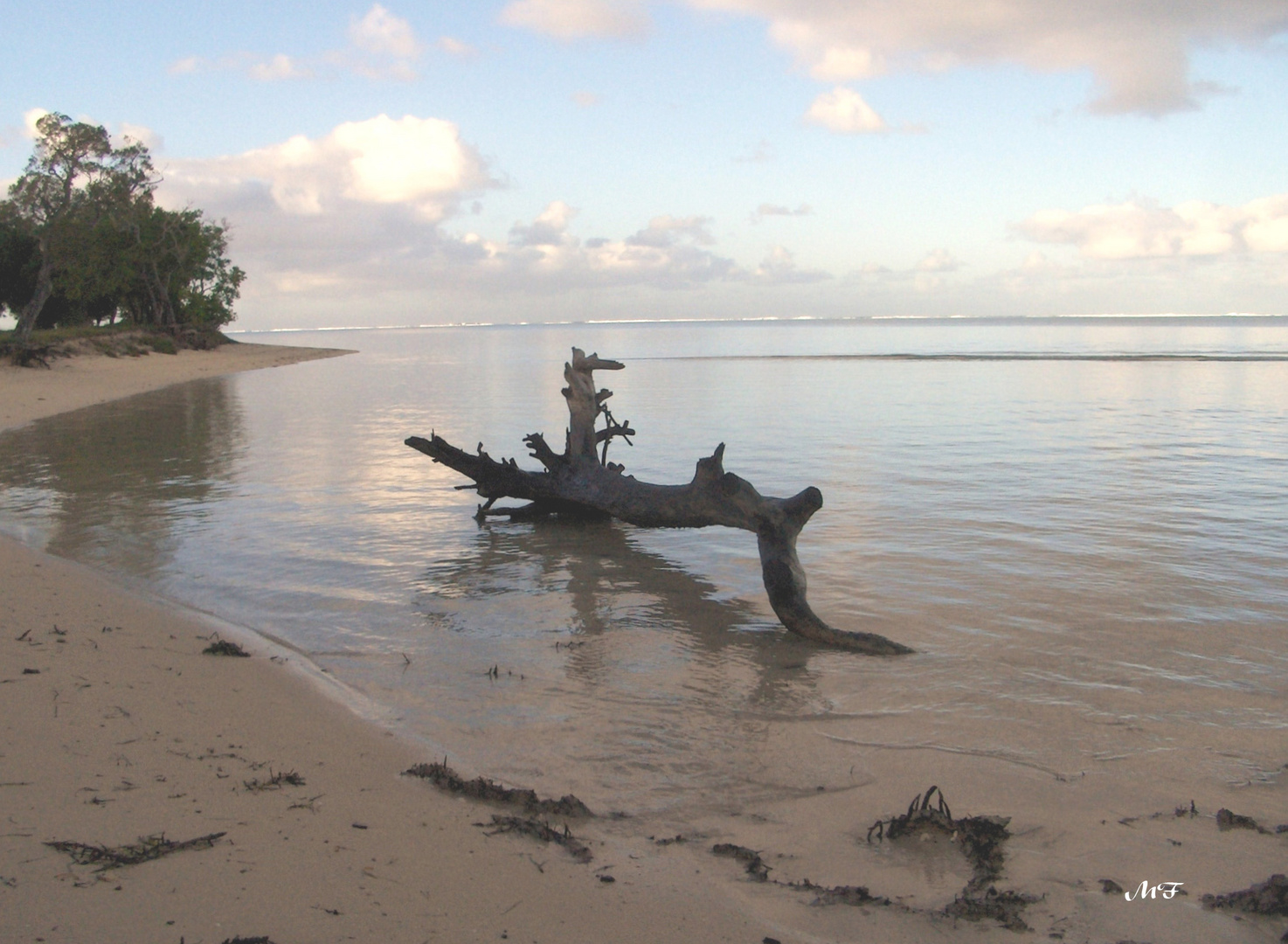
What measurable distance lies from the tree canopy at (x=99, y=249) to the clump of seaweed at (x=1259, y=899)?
1697 inches

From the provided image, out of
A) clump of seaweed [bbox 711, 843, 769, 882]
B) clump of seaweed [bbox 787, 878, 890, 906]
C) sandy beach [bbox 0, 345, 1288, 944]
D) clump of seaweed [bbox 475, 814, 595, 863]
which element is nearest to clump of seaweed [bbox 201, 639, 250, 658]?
sandy beach [bbox 0, 345, 1288, 944]

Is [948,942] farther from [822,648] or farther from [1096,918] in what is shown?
[822,648]

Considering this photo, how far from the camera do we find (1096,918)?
3848 mm

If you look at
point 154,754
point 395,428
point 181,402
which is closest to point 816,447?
point 395,428

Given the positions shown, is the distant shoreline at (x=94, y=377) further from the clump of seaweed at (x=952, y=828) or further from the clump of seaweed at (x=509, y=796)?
the clump of seaweed at (x=952, y=828)

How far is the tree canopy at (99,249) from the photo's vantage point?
38094mm

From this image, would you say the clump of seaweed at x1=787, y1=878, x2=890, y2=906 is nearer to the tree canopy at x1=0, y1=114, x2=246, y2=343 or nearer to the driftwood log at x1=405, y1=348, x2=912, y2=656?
the driftwood log at x1=405, y1=348, x2=912, y2=656

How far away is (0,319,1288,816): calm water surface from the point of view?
5859mm

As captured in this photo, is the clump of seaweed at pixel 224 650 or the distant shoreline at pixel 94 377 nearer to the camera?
the clump of seaweed at pixel 224 650

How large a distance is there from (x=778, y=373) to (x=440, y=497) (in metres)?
37.6

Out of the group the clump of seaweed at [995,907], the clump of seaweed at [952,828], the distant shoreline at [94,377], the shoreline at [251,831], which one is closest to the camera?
the shoreline at [251,831]

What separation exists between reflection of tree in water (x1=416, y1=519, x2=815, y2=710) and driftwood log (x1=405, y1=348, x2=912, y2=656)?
1.33 feet

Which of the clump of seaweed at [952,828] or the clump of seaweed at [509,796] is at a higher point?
the clump of seaweed at [509,796]

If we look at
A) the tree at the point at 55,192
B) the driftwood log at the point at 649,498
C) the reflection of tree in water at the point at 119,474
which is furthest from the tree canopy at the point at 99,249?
the driftwood log at the point at 649,498
